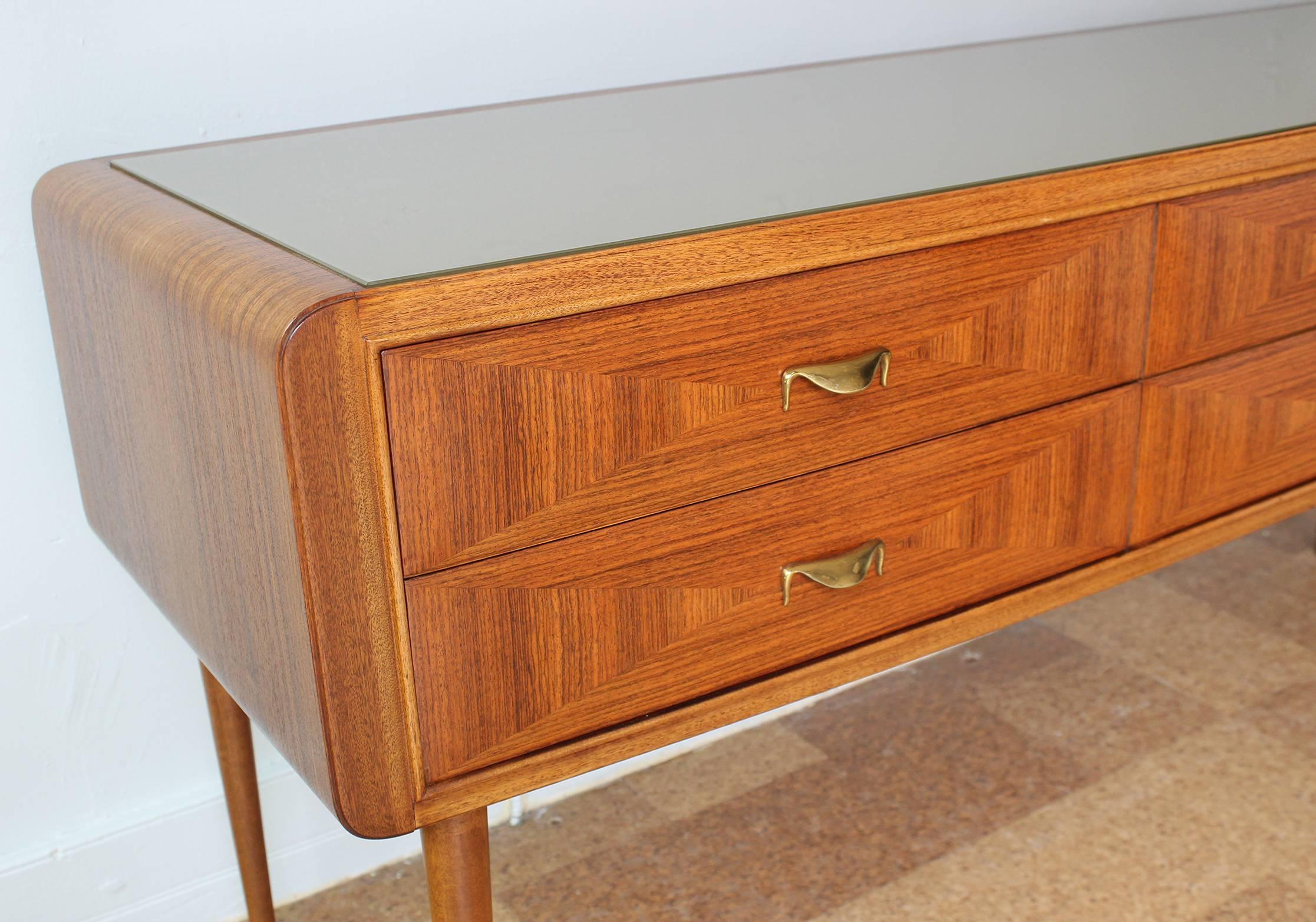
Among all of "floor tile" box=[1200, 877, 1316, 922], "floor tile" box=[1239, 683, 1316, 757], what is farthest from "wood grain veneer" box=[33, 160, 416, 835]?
"floor tile" box=[1239, 683, 1316, 757]

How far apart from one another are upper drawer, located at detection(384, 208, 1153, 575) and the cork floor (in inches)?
22.9

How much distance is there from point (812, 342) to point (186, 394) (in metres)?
0.36

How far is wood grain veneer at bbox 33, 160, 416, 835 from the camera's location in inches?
23.3

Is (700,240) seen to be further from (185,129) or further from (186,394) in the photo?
(185,129)

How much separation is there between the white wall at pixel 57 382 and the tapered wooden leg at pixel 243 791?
0.09 meters

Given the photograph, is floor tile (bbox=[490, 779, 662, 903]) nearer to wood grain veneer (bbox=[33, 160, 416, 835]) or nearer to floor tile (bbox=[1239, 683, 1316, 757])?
wood grain veneer (bbox=[33, 160, 416, 835])

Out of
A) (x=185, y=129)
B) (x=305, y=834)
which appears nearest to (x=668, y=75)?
(x=185, y=129)

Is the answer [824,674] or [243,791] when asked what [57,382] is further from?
[824,674]

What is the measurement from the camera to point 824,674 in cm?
82

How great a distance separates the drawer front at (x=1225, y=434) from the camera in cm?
94

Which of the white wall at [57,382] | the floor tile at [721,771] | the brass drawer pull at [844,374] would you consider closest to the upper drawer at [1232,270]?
the brass drawer pull at [844,374]

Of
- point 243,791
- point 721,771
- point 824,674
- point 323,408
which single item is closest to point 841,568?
point 824,674

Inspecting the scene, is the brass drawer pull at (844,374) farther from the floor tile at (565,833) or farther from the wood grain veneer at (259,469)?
the floor tile at (565,833)

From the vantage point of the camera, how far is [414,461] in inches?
24.6
